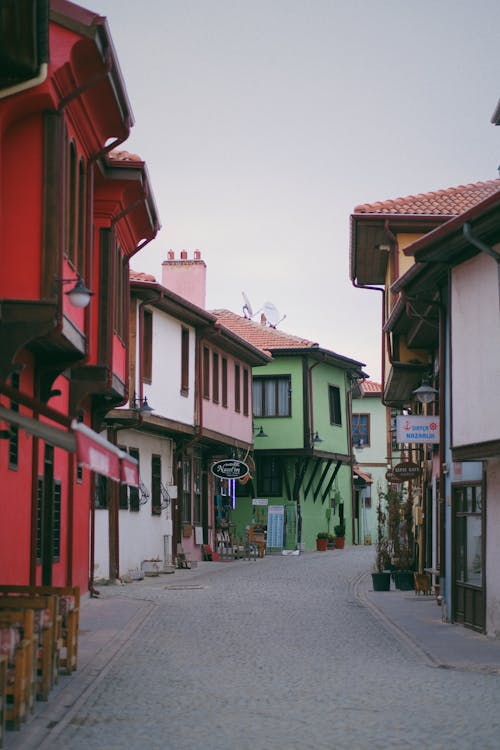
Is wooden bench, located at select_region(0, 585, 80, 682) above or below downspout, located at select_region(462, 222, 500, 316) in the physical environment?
below

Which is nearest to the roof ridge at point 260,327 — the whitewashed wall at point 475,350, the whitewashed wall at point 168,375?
the whitewashed wall at point 168,375

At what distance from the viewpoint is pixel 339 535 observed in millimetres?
49281

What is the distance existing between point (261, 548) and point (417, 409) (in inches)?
477

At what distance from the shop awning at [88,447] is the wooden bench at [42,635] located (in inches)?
62.4

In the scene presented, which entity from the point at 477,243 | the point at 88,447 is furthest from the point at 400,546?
the point at 88,447

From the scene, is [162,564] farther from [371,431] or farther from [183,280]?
[371,431]

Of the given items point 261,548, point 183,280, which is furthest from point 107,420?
point 261,548

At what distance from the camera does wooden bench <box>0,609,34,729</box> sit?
8.91 metres

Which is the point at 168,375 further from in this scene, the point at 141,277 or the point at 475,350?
the point at 475,350

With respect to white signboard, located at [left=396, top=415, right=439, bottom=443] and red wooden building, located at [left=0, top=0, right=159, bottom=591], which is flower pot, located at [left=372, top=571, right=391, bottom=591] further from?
red wooden building, located at [left=0, top=0, right=159, bottom=591]

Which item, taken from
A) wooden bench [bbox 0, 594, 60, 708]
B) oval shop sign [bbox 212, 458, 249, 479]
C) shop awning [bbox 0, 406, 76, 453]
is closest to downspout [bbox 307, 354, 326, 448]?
oval shop sign [bbox 212, 458, 249, 479]

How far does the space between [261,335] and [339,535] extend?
8.93 metres

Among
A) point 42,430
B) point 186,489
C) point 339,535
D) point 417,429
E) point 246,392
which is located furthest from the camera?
point 339,535

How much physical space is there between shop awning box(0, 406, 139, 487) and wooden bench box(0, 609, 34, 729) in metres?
1.37
